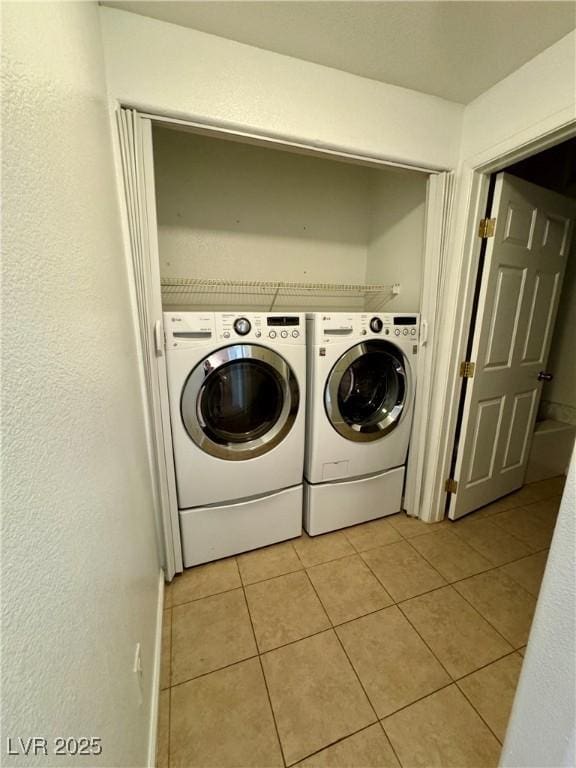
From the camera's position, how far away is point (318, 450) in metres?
1.60

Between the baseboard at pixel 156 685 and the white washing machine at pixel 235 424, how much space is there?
24cm

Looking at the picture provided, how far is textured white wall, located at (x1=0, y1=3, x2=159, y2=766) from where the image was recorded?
336mm

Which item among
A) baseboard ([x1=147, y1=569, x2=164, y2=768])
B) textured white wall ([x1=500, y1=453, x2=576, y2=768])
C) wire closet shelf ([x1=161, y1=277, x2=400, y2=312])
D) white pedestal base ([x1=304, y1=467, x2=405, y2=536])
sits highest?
wire closet shelf ([x1=161, y1=277, x2=400, y2=312])

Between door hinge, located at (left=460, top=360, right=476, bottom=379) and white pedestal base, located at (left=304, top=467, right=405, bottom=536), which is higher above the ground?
door hinge, located at (left=460, top=360, right=476, bottom=379)

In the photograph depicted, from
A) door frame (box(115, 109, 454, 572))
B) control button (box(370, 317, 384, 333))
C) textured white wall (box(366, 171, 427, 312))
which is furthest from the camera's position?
textured white wall (box(366, 171, 427, 312))

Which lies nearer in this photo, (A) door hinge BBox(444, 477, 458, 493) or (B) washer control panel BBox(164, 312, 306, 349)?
(B) washer control panel BBox(164, 312, 306, 349)

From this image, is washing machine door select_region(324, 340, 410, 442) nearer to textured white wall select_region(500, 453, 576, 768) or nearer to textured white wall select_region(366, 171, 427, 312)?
textured white wall select_region(366, 171, 427, 312)

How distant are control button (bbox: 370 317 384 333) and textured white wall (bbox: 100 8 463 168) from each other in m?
0.75

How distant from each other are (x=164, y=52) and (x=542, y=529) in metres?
2.95

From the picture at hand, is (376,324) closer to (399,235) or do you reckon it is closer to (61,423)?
(399,235)

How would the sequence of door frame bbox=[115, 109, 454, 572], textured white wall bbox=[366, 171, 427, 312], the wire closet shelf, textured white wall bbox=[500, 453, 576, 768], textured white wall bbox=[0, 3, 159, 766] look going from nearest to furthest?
textured white wall bbox=[0, 3, 159, 766] < textured white wall bbox=[500, 453, 576, 768] < door frame bbox=[115, 109, 454, 572] < textured white wall bbox=[366, 171, 427, 312] < the wire closet shelf

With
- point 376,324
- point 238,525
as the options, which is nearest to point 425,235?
→ point 376,324

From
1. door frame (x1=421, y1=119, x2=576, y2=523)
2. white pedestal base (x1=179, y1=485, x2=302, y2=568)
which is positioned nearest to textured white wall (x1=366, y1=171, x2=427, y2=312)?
door frame (x1=421, y1=119, x2=576, y2=523)

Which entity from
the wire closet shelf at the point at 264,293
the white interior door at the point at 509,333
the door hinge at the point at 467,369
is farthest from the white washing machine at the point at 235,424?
the white interior door at the point at 509,333
